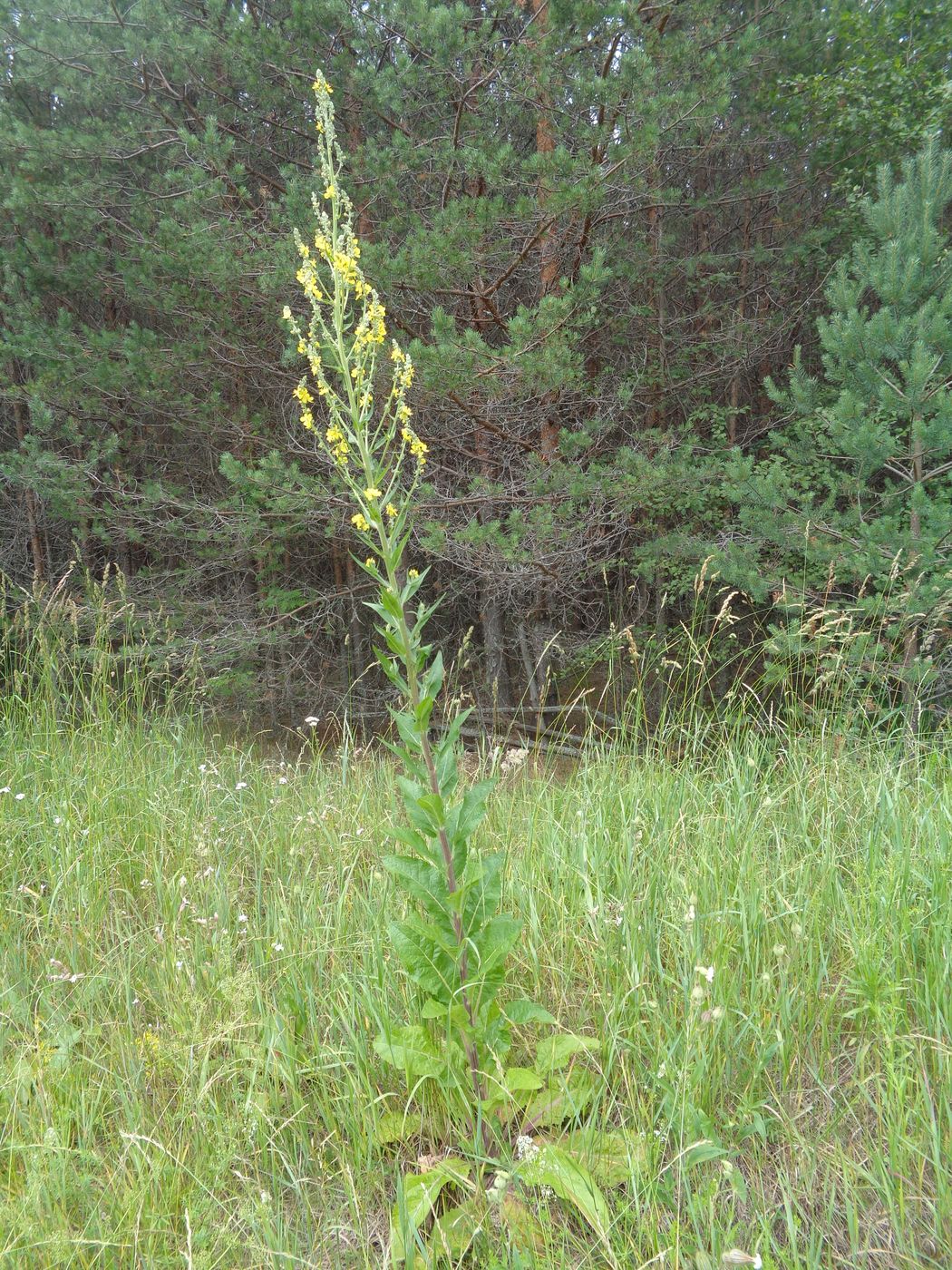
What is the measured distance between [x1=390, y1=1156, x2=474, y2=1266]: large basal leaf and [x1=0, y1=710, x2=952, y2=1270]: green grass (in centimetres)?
6

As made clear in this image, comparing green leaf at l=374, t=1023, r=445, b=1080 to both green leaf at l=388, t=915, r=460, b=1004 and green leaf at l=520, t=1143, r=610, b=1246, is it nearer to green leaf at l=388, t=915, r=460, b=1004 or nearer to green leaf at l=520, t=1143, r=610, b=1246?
green leaf at l=388, t=915, r=460, b=1004

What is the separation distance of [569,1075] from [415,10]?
5746mm

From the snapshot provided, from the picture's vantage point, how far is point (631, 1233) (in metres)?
1.33

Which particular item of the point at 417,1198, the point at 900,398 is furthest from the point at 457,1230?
the point at 900,398

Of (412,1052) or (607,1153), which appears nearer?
(607,1153)

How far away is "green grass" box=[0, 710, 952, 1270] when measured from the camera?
1349 millimetres

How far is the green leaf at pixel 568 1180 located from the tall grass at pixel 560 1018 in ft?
0.18

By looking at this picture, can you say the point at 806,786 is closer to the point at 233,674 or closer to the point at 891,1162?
the point at 891,1162

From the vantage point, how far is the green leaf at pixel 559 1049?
5.20 feet

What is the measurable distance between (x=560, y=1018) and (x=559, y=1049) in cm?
23

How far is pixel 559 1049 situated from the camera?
5.28ft

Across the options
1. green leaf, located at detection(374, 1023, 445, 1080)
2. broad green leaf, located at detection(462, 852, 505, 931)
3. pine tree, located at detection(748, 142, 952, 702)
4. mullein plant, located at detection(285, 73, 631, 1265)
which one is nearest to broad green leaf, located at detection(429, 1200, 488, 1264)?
mullein plant, located at detection(285, 73, 631, 1265)

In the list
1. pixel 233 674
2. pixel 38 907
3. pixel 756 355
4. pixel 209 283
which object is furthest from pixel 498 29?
pixel 38 907

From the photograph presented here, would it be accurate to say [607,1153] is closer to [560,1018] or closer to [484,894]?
[560,1018]
